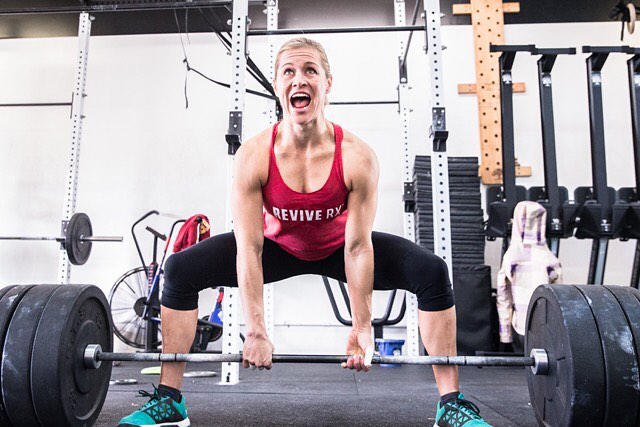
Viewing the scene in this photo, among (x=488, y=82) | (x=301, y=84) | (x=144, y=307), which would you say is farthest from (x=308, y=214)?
(x=488, y=82)

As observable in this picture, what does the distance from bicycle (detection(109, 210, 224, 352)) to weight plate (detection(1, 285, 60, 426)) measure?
2161mm

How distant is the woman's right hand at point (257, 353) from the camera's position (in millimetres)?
1244

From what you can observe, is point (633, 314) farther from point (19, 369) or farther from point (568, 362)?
point (19, 369)

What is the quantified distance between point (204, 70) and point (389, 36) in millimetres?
1523

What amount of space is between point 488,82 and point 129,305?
3.23 m

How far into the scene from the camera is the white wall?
392cm

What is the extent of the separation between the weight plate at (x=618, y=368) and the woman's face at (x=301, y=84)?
0.84 meters

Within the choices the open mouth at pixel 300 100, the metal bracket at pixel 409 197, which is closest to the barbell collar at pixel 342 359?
the open mouth at pixel 300 100

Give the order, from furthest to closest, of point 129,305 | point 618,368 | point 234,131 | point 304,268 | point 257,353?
point 129,305, point 234,131, point 304,268, point 257,353, point 618,368

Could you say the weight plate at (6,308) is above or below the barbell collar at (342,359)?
above

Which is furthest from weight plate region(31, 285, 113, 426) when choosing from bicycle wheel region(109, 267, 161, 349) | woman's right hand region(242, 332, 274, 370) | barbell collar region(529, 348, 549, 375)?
bicycle wheel region(109, 267, 161, 349)

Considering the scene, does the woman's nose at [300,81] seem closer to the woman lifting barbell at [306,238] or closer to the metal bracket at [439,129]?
the woman lifting barbell at [306,238]

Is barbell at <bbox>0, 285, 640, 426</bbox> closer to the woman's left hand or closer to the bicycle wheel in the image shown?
the woman's left hand

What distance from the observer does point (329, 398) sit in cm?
195
